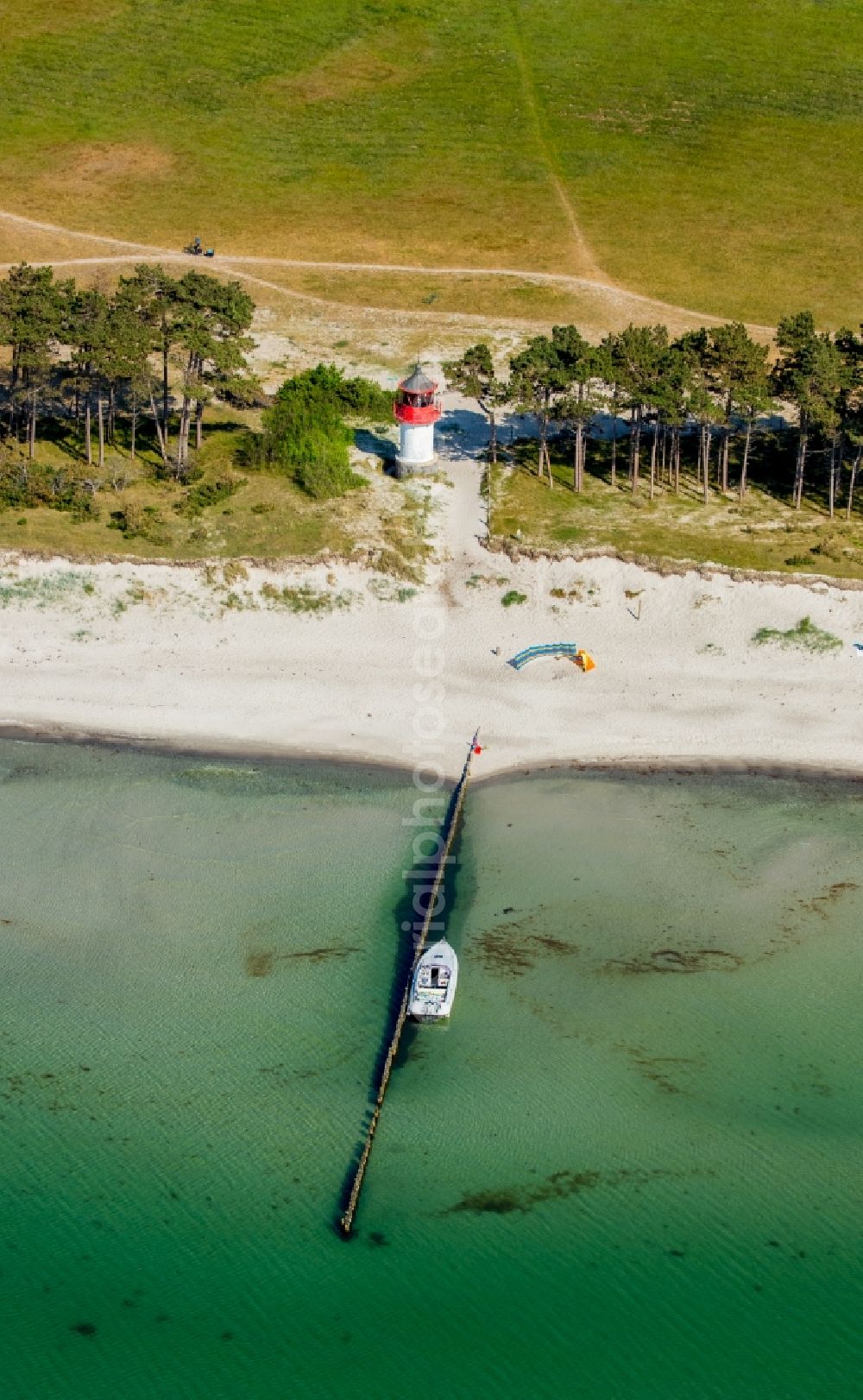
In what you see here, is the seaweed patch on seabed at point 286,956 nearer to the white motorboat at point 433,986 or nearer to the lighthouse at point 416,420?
the white motorboat at point 433,986

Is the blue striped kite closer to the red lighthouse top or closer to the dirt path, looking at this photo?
the red lighthouse top

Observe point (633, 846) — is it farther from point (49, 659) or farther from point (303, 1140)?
point (49, 659)

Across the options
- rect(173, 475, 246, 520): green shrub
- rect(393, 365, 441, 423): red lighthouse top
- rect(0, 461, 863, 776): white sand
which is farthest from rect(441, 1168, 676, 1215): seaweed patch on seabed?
rect(393, 365, 441, 423): red lighthouse top

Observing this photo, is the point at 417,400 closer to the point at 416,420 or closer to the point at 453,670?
the point at 416,420

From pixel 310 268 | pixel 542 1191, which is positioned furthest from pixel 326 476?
pixel 542 1191

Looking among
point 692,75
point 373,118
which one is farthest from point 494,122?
point 692,75

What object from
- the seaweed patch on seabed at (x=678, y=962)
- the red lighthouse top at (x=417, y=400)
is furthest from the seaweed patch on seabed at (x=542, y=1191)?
the red lighthouse top at (x=417, y=400)
